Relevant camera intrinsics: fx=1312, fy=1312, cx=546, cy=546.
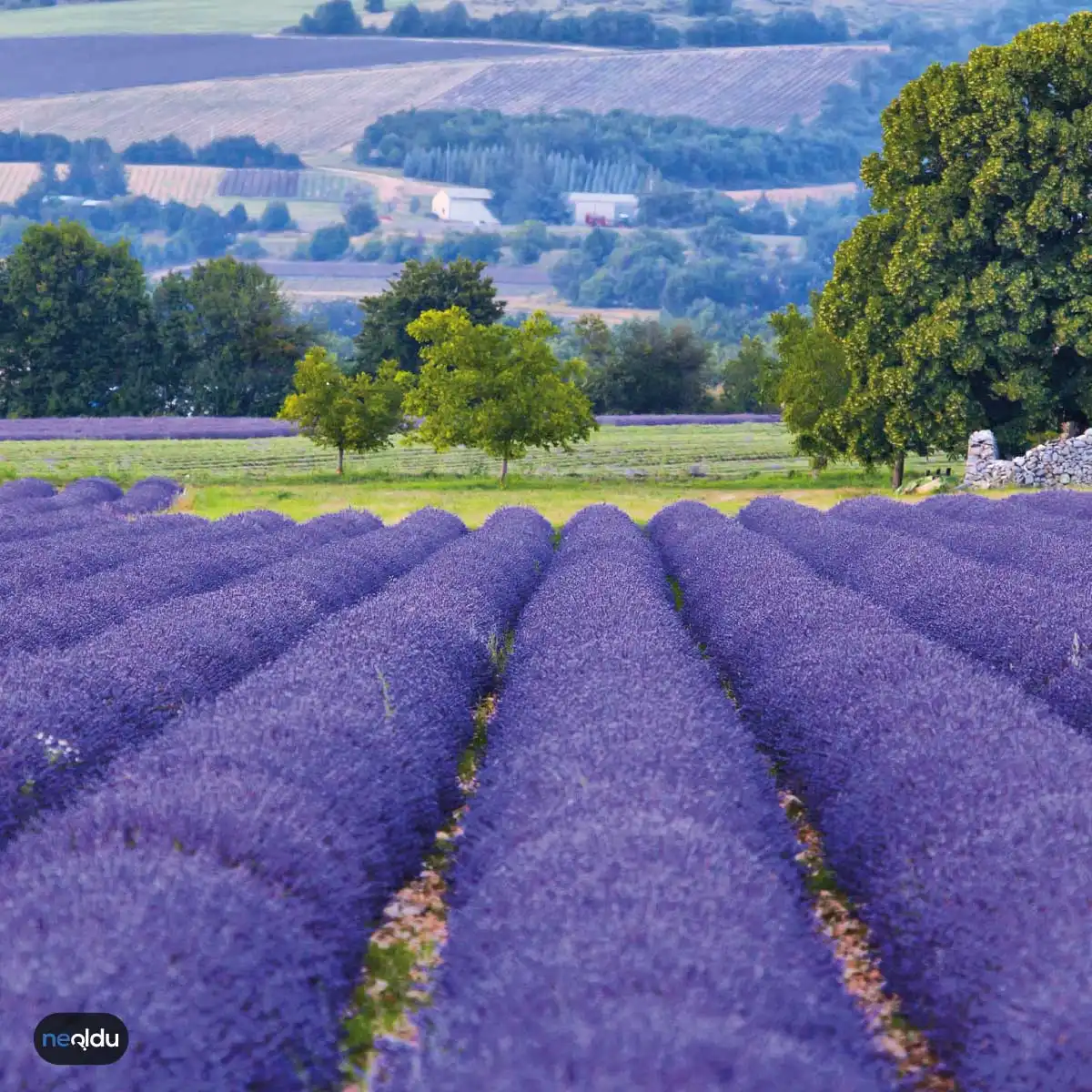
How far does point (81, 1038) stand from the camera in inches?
112

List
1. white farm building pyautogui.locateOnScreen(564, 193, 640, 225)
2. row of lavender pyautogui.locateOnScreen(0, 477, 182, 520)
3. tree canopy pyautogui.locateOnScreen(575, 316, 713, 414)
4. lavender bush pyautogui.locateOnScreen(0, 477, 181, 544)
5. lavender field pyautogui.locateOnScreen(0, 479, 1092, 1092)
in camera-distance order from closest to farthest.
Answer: lavender field pyautogui.locateOnScreen(0, 479, 1092, 1092) → lavender bush pyautogui.locateOnScreen(0, 477, 181, 544) → row of lavender pyautogui.locateOnScreen(0, 477, 182, 520) → tree canopy pyautogui.locateOnScreen(575, 316, 713, 414) → white farm building pyautogui.locateOnScreen(564, 193, 640, 225)

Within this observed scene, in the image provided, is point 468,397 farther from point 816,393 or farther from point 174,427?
point 174,427

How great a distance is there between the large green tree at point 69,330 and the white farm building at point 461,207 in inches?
5162

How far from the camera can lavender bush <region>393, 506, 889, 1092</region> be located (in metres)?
2.65

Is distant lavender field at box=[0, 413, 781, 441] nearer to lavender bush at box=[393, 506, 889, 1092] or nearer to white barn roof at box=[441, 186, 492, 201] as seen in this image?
lavender bush at box=[393, 506, 889, 1092]

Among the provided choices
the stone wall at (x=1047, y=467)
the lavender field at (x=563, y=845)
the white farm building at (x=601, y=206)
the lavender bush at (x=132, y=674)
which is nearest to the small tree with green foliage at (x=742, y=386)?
the stone wall at (x=1047, y=467)

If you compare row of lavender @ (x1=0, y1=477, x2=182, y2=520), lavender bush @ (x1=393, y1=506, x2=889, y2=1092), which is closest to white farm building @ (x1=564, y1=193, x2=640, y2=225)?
row of lavender @ (x1=0, y1=477, x2=182, y2=520)

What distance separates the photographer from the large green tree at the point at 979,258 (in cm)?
2509

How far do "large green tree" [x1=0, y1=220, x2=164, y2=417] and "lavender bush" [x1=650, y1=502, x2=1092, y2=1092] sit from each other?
2024 inches

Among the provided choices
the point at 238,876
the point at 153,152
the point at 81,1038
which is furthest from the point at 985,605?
the point at 153,152

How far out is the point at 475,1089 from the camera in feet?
8.61

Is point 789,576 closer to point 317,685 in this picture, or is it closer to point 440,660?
point 440,660

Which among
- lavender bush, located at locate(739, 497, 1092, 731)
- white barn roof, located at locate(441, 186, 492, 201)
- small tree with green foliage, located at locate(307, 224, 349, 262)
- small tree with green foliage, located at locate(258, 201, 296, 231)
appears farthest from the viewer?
white barn roof, located at locate(441, 186, 492, 201)

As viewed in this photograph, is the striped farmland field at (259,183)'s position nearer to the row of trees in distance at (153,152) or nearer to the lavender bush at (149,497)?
the row of trees in distance at (153,152)
